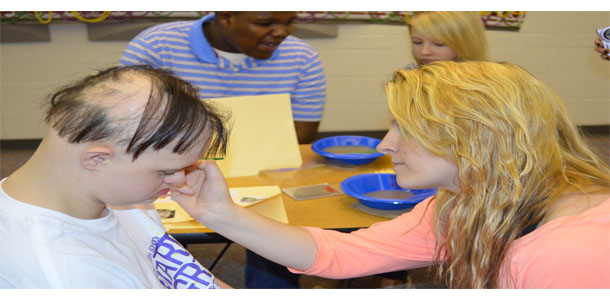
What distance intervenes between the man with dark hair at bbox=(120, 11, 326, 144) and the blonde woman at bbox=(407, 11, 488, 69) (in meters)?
0.61

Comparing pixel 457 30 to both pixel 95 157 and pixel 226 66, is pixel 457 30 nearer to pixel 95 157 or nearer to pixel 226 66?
pixel 226 66

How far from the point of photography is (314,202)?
1.81 m

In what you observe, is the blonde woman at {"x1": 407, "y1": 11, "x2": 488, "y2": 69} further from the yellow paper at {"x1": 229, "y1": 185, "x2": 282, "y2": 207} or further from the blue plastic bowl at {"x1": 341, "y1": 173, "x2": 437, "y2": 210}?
the yellow paper at {"x1": 229, "y1": 185, "x2": 282, "y2": 207}

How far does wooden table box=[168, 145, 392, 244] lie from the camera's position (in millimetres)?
1592

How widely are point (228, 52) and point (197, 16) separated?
203 cm

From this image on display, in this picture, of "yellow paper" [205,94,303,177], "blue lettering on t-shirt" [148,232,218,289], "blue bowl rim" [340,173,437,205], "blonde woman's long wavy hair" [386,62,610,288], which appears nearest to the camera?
"blonde woman's long wavy hair" [386,62,610,288]

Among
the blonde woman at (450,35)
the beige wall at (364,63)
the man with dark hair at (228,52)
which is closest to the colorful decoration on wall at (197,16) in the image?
the beige wall at (364,63)

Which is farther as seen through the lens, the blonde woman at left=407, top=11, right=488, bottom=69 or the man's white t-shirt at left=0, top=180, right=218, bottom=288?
the blonde woman at left=407, top=11, right=488, bottom=69

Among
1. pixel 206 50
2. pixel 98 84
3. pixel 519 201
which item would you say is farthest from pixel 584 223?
pixel 206 50

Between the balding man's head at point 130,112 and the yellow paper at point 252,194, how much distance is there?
64cm

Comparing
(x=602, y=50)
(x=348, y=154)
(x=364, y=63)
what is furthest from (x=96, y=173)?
(x=364, y=63)

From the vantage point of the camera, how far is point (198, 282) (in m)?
1.33

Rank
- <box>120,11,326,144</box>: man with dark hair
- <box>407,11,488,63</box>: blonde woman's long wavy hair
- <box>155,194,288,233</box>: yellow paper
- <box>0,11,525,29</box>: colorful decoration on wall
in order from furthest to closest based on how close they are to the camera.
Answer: <box>0,11,525,29</box>: colorful decoration on wall, <box>407,11,488,63</box>: blonde woman's long wavy hair, <box>120,11,326,144</box>: man with dark hair, <box>155,194,288,233</box>: yellow paper

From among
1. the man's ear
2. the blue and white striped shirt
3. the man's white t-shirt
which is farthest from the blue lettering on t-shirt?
the blue and white striped shirt
